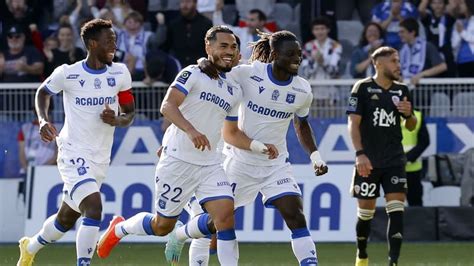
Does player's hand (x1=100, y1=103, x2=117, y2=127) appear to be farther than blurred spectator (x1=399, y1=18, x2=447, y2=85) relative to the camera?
No

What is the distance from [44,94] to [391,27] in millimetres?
8786

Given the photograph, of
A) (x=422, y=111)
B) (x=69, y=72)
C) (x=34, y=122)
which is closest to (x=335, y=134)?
(x=422, y=111)

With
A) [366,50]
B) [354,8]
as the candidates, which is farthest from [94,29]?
[354,8]

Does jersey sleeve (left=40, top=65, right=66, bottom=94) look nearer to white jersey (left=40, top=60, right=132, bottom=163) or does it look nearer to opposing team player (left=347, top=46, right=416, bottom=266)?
white jersey (left=40, top=60, right=132, bottom=163)

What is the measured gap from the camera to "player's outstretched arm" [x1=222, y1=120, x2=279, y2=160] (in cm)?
1186

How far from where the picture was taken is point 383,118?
14.5 metres

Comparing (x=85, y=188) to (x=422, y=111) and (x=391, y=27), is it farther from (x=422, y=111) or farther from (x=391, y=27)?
(x=391, y=27)

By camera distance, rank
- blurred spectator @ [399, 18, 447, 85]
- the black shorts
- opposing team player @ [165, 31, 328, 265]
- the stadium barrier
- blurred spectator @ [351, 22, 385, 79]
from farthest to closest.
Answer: blurred spectator @ [351, 22, 385, 79] < blurred spectator @ [399, 18, 447, 85] < the stadium barrier < the black shorts < opposing team player @ [165, 31, 328, 265]

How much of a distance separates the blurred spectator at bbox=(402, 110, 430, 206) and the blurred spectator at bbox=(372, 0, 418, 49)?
2423mm

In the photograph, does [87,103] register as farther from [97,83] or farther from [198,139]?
[198,139]

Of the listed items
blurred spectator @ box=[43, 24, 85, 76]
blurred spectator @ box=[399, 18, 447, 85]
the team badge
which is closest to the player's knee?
the team badge

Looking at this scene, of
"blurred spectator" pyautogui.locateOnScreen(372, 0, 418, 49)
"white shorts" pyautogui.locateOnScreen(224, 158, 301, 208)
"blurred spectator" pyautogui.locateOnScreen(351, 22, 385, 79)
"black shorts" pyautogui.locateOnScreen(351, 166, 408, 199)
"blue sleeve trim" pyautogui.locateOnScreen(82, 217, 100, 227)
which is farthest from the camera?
"blurred spectator" pyautogui.locateOnScreen(372, 0, 418, 49)

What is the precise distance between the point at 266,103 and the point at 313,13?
9.34 meters

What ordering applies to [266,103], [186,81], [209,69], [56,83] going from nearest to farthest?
1. [186,81]
2. [209,69]
3. [266,103]
4. [56,83]
